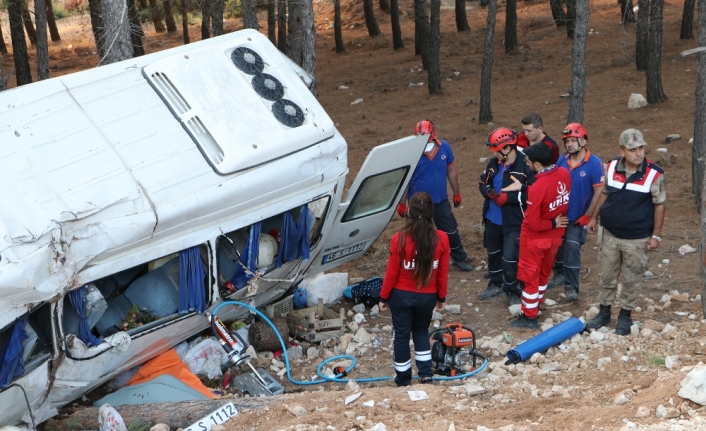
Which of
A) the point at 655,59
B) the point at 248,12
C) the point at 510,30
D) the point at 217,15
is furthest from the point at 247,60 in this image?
the point at 510,30

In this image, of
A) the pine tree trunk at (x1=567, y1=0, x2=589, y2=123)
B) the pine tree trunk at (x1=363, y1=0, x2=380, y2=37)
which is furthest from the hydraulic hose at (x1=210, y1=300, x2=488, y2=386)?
the pine tree trunk at (x1=363, y1=0, x2=380, y2=37)

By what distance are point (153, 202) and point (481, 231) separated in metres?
5.55

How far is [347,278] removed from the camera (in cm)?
858

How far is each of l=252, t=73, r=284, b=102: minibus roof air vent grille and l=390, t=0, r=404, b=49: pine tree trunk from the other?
1769 centimetres

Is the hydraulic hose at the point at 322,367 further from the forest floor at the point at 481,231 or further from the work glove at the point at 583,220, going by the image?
the work glove at the point at 583,220

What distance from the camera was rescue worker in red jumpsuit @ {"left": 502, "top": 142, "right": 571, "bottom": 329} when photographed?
22.2 ft

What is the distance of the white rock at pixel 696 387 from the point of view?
4270 mm

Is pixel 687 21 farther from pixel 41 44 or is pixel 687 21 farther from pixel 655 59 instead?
pixel 41 44

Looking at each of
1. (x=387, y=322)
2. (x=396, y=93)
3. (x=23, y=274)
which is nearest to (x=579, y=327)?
(x=387, y=322)

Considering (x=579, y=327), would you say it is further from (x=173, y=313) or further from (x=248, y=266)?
(x=173, y=313)

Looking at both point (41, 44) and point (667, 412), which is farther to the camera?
point (41, 44)

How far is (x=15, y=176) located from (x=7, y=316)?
1.02m

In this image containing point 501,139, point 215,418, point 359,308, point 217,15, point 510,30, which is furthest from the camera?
point 510,30

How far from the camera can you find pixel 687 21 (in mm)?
19672
